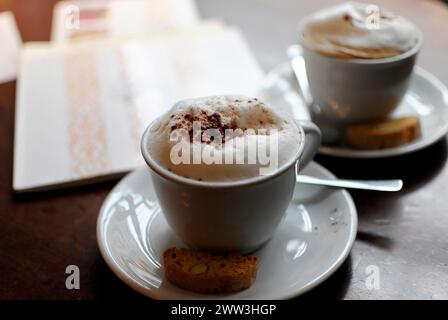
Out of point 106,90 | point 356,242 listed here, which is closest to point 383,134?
point 356,242

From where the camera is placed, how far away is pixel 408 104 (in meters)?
0.98

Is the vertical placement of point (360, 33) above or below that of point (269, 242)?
above

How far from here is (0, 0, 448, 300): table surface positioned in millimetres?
644

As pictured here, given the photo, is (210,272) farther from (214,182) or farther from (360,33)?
(360,33)

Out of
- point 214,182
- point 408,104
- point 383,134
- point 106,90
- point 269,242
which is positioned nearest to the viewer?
point 214,182

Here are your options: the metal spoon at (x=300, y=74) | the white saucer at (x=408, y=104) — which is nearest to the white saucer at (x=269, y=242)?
the white saucer at (x=408, y=104)

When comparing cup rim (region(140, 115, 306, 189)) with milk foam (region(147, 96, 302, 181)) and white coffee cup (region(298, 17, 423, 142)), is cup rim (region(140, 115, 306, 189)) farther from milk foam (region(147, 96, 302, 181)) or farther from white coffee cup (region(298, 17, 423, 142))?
white coffee cup (region(298, 17, 423, 142))

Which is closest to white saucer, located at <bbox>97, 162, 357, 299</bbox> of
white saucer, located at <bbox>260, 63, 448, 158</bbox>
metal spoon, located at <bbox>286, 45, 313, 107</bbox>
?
white saucer, located at <bbox>260, 63, 448, 158</bbox>

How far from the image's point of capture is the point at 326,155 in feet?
2.83

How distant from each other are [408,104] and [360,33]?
188 mm

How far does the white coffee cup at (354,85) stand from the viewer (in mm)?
837

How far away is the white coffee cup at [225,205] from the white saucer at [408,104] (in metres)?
0.22

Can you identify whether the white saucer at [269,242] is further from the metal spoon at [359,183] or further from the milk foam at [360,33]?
the milk foam at [360,33]

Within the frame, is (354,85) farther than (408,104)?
No
